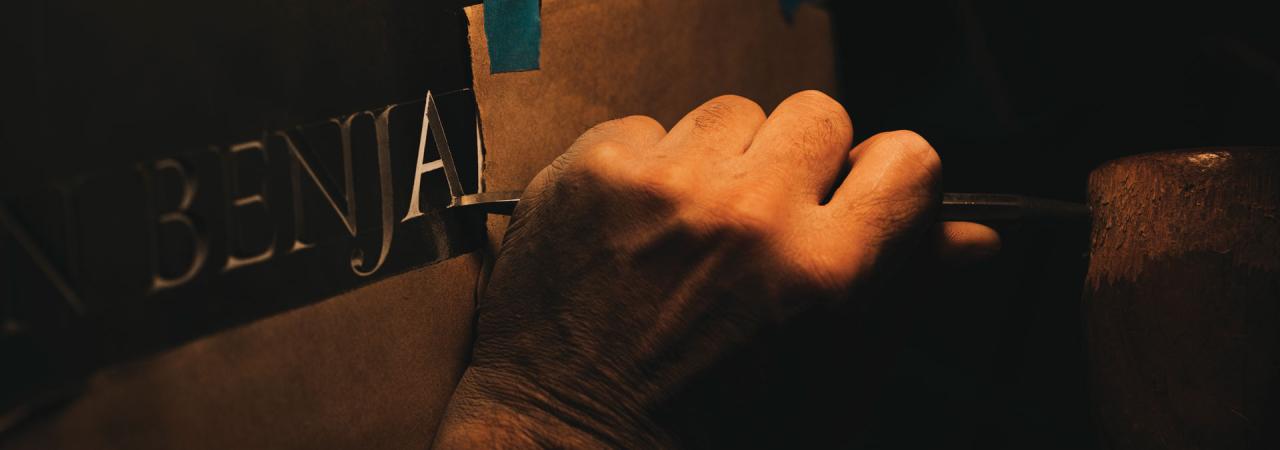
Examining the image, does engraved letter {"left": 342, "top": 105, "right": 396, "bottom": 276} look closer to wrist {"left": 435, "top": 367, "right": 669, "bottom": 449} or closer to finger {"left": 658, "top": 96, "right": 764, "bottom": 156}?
wrist {"left": 435, "top": 367, "right": 669, "bottom": 449}

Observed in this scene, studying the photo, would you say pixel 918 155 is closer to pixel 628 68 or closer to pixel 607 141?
pixel 607 141

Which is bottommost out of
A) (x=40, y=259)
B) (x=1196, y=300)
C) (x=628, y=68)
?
(x=1196, y=300)

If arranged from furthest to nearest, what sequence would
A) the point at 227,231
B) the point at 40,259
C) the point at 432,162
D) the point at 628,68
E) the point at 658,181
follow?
the point at 628,68 → the point at 432,162 → the point at 658,181 → the point at 227,231 → the point at 40,259

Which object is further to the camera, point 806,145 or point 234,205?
point 806,145

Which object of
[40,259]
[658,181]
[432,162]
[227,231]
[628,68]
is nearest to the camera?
[40,259]

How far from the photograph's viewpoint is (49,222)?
0.52 m

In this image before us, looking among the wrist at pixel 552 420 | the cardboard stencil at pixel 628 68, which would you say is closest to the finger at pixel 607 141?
the cardboard stencil at pixel 628 68

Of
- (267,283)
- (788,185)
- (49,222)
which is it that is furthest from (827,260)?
(49,222)

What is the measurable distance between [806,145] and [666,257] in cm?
20

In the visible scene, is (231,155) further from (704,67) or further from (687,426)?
(704,67)

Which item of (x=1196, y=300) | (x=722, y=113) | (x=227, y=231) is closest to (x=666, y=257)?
(x=722, y=113)

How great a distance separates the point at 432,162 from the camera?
833 mm

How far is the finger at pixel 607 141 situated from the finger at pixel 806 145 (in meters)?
0.13

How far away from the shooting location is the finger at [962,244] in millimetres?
836
